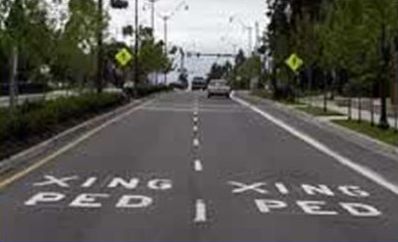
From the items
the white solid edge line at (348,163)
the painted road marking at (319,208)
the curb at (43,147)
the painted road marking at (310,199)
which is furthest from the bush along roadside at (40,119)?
the painted road marking at (319,208)

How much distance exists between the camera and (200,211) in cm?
1556

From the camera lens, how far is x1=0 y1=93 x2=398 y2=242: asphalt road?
1355 cm

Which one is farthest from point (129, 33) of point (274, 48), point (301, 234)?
point (301, 234)

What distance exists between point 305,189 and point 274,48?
7534cm

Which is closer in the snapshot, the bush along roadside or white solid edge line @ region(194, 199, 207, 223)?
white solid edge line @ region(194, 199, 207, 223)

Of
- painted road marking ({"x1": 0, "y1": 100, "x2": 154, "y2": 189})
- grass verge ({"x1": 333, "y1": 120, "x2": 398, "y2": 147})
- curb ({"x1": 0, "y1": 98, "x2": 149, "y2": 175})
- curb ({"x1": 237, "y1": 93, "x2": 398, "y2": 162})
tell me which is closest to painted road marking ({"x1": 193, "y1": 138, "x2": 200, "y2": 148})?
painted road marking ({"x1": 0, "y1": 100, "x2": 154, "y2": 189})

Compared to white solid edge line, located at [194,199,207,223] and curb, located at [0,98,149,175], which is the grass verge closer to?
curb, located at [0,98,149,175]

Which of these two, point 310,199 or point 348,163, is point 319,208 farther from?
point 348,163

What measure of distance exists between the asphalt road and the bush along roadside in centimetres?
116

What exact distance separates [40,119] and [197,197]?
14629 mm

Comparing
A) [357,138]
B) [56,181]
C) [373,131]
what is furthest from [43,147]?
[373,131]

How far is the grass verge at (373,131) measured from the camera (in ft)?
105

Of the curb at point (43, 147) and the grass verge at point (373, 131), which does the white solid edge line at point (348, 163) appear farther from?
the curb at point (43, 147)

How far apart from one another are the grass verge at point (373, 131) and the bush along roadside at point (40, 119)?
9.08 metres
